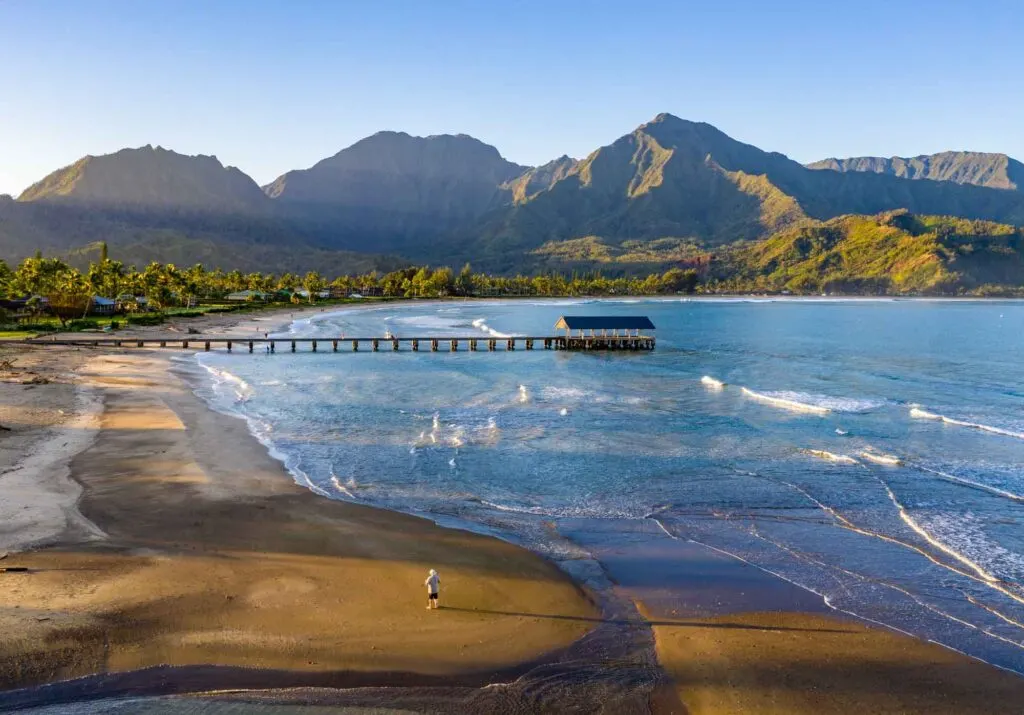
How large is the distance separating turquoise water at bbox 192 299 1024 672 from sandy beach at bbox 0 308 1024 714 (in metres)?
1.53

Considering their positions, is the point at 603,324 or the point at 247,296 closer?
the point at 603,324

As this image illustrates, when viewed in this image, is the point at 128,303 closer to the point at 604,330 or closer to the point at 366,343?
the point at 366,343

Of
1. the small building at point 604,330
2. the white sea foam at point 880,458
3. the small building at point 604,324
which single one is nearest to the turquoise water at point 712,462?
the white sea foam at point 880,458

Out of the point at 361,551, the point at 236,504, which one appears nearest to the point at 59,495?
the point at 236,504

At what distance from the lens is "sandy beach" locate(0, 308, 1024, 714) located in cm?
1299

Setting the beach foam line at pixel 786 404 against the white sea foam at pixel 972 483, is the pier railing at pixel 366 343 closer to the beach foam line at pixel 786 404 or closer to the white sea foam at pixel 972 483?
the beach foam line at pixel 786 404

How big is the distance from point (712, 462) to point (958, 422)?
1878cm

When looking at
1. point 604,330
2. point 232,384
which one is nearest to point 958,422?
point 232,384

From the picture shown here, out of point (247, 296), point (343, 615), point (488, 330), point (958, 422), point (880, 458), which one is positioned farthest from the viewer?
point (247, 296)

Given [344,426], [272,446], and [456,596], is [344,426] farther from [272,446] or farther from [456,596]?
[456,596]

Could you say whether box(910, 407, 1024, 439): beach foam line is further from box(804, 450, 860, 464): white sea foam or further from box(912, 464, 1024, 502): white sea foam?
box(804, 450, 860, 464): white sea foam

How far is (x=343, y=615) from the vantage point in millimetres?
15422

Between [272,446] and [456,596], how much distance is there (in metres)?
18.1

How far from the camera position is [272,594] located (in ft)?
53.6
